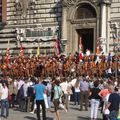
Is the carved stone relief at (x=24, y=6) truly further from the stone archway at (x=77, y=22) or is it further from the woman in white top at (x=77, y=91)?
the woman in white top at (x=77, y=91)

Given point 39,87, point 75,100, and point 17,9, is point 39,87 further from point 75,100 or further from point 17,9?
point 17,9

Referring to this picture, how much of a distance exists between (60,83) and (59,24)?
15587 mm

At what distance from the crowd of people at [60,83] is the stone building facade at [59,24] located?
408 cm

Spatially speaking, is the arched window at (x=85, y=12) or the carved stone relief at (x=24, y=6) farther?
the carved stone relief at (x=24, y=6)

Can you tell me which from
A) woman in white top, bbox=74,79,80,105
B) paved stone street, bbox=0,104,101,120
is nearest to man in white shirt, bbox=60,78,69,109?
paved stone street, bbox=0,104,101,120

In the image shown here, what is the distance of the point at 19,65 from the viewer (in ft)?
115

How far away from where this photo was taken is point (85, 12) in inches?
1524

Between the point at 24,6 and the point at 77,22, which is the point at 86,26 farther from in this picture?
the point at 24,6

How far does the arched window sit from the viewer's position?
3817 cm

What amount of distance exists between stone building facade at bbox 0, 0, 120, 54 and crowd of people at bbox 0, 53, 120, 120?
4.08 meters

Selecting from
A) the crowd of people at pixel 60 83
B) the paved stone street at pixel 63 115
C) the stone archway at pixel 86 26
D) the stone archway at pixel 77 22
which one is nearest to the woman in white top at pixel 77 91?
the crowd of people at pixel 60 83

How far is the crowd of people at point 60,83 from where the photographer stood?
19266 millimetres

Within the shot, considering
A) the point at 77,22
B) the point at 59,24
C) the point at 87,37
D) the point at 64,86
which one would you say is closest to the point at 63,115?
the point at 64,86

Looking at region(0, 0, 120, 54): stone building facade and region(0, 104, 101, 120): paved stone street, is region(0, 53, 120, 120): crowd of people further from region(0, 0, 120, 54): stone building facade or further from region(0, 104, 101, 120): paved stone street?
region(0, 0, 120, 54): stone building facade
